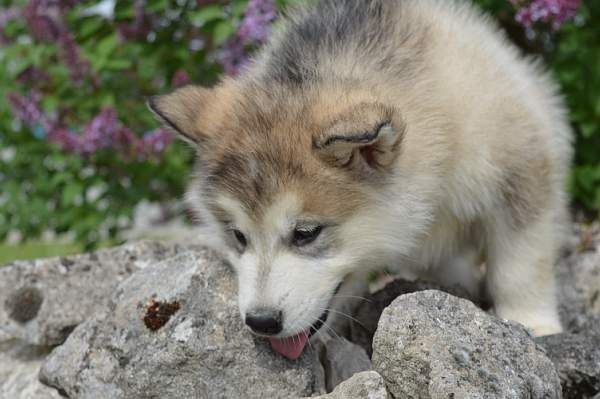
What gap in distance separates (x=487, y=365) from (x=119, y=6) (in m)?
3.45

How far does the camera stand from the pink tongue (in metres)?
3.23

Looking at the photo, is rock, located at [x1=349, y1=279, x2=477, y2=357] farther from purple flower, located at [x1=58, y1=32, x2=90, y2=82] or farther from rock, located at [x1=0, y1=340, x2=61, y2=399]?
purple flower, located at [x1=58, y1=32, x2=90, y2=82]

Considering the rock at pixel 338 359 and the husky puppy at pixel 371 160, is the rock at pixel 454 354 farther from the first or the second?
the rock at pixel 338 359

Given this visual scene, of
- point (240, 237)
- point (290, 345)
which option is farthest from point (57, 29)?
point (290, 345)

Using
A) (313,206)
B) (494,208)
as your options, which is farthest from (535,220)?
(313,206)

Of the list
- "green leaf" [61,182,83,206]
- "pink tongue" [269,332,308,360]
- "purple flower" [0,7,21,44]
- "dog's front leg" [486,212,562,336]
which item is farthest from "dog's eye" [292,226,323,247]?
"purple flower" [0,7,21,44]

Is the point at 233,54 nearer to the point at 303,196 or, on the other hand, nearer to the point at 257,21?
the point at 257,21

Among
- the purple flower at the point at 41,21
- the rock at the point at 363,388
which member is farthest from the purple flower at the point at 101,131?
the rock at the point at 363,388

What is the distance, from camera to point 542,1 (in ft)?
14.6

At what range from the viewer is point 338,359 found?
11.6ft

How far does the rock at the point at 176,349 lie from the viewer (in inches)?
126

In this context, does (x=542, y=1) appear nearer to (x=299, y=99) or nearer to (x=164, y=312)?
(x=299, y=99)

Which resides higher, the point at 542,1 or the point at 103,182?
the point at 542,1

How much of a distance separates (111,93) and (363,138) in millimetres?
2874
